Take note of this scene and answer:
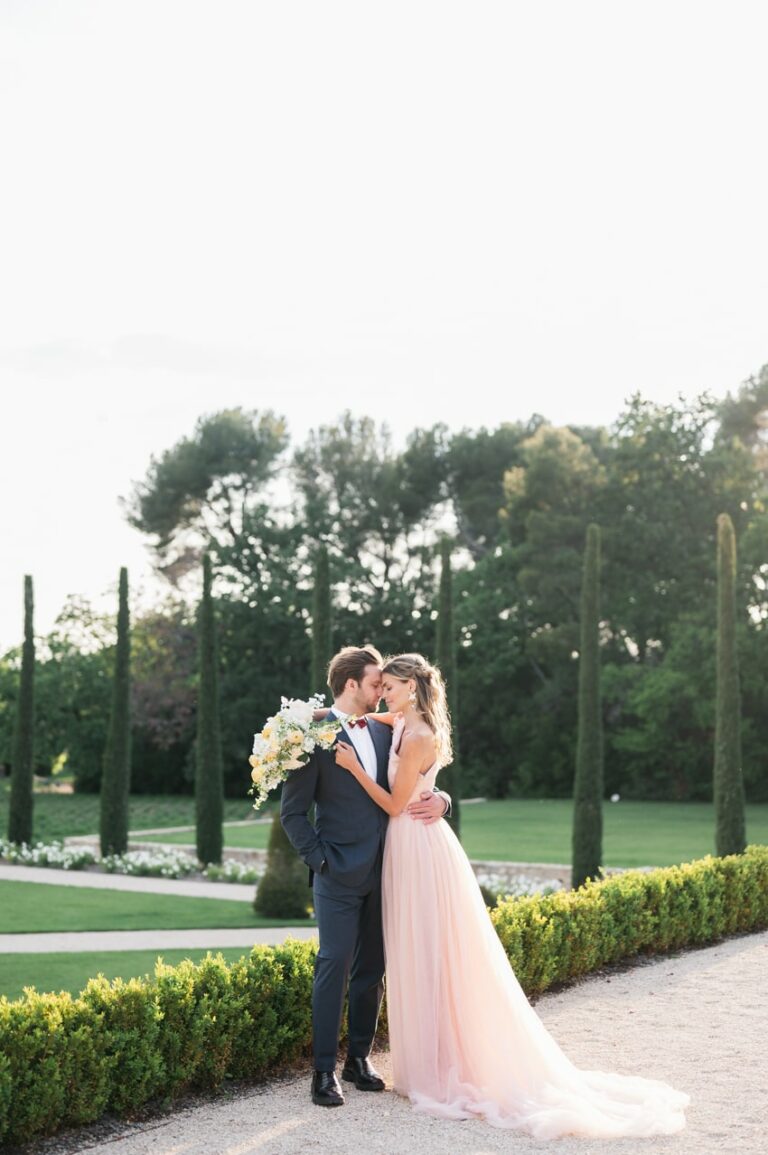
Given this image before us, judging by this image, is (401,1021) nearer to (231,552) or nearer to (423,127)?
(423,127)

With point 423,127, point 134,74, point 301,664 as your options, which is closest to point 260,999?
point 423,127

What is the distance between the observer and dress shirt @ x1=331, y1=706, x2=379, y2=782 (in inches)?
218

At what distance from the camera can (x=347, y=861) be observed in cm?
530

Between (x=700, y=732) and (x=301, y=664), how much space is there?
11499mm

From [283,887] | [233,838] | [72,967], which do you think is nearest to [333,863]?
[72,967]

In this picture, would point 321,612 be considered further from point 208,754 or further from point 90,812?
point 90,812

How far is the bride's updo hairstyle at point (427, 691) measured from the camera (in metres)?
5.45

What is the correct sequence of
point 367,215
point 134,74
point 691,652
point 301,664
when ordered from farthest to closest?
point 301,664 → point 691,652 → point 367,215 → point 134,74

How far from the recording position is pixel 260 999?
19.6 feet

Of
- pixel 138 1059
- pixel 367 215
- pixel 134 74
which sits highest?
pixel 134 74

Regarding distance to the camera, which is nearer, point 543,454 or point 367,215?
point 367,215

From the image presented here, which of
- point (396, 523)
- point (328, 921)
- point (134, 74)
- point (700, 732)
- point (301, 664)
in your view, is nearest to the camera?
point (328, 921)

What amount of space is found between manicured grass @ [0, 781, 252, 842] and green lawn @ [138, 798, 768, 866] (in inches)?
98.8

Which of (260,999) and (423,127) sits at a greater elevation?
(423,127)
